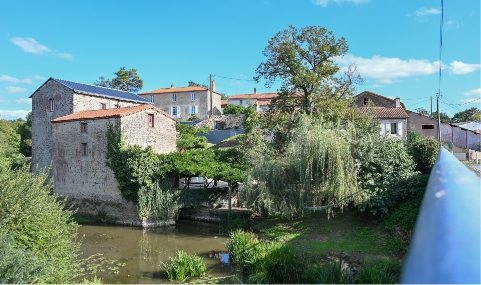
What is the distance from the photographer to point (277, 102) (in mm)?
21297

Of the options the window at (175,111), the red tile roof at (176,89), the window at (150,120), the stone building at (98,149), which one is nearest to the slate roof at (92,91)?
the stone building at (98,149)

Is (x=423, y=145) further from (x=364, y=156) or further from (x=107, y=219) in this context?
A: (x=107, y=219)

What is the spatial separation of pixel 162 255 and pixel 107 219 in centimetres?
824

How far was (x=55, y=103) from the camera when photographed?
28609mm

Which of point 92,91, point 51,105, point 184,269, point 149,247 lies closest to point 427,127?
point 149,247

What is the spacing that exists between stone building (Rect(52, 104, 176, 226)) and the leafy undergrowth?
921 cm

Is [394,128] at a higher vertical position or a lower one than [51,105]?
lower

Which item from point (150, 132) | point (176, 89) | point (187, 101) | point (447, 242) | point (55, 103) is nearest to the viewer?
point (447, 242)

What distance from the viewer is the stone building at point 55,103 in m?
27.7

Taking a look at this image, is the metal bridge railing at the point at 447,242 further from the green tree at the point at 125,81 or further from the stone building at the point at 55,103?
the green tree at the point at 125,81

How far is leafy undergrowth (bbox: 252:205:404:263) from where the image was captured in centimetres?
1323

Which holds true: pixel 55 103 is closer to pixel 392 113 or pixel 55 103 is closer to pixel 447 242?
pixel 392 113

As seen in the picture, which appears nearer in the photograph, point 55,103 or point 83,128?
point 83,128

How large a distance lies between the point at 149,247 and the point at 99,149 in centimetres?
828
